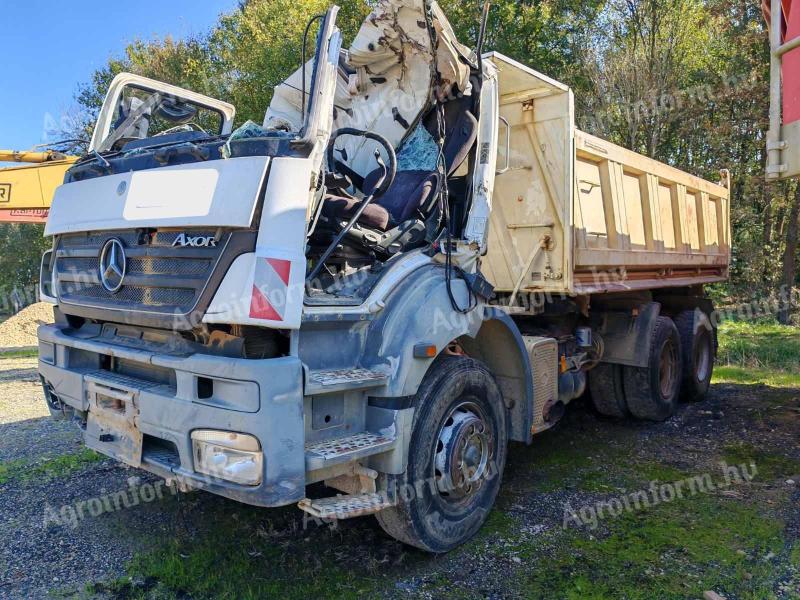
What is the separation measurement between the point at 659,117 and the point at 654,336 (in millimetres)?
11464

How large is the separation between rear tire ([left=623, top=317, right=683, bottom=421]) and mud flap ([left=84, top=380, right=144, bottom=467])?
4.66m

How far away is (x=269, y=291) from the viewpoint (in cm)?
248

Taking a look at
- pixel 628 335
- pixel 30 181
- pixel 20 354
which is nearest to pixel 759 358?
pixel 628 335

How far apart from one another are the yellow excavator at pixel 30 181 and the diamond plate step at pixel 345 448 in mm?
7316

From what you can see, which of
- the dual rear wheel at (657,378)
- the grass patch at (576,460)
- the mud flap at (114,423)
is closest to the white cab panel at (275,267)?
the mud flap at (114,423)

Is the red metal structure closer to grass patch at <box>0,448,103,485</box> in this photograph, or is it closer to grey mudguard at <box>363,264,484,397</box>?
grey mudguard at <box>363,264,484,397</box>

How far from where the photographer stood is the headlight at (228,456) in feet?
8.15

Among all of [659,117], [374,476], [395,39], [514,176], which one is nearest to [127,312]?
[374,476]

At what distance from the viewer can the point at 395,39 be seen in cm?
404

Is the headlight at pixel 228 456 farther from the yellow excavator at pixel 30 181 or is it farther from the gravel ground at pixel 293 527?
the yellow excavator at pixel 30 181

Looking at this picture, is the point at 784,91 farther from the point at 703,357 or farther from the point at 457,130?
the point at 703,357

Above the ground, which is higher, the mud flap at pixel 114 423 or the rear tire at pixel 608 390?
the mud flap at pixel 114 423

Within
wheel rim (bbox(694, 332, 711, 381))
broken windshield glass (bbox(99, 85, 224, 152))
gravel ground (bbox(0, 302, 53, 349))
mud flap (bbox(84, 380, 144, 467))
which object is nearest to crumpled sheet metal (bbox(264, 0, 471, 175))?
broken windshield glass (bbox(99, 85, 224, 152))

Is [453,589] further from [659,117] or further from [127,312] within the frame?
[659,117]
